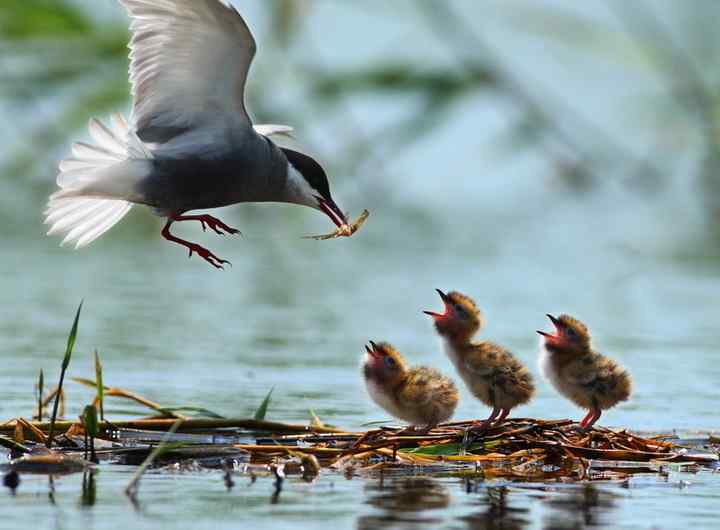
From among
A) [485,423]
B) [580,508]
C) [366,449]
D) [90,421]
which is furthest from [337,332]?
[580,508]

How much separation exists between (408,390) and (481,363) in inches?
17.3

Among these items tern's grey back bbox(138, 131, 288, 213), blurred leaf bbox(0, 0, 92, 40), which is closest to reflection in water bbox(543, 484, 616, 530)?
tern's grey back bbox(138, 131, 288, 213)

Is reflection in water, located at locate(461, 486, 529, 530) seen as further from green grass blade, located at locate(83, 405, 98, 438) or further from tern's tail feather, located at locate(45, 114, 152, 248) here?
tern's tail feather, located at locate(45, 114, 152, 248)

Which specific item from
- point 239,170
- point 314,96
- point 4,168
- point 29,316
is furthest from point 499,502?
point 4,168

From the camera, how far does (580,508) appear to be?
Answer: 671 centimetres

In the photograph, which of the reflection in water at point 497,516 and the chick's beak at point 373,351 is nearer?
the reflection in water at point 497,516

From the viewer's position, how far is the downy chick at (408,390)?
8094 millimetres

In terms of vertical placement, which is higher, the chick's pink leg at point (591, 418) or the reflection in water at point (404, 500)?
the chick's pink leg at point (591, 418)

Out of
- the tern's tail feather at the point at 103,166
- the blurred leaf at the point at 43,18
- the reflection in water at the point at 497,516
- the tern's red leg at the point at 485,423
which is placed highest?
the blurred leaf at the point at 43,18

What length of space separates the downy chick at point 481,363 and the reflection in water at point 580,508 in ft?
3.68

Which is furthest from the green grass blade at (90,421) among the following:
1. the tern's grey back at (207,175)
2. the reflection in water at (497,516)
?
the reflection in water at (497,516)

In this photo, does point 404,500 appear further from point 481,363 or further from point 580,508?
point 481,363

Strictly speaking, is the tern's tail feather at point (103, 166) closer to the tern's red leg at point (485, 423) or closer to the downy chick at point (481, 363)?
the downy chick at point (481, 363)

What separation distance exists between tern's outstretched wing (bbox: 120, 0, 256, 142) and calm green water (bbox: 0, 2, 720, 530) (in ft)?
4.80
